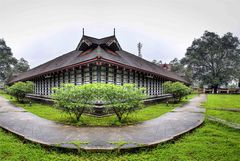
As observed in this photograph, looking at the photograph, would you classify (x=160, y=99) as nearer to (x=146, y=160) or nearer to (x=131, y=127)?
(x=131, y=127)

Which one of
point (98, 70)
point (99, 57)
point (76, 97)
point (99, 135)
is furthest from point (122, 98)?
point (98, 70)

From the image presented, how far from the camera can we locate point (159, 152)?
191 inches

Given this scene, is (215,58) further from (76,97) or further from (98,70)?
(76,97)

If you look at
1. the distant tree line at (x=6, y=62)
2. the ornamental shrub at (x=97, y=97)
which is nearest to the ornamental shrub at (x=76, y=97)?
the ornamental shrub at (x=97, y=97)

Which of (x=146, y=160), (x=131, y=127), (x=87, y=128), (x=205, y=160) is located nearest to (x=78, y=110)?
(x=87, y=128)

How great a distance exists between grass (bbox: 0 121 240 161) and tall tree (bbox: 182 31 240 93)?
41661 millimetres

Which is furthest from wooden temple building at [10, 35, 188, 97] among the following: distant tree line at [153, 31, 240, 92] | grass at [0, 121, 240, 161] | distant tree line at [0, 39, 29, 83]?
distant tree line at [0, 39, 29, 83]

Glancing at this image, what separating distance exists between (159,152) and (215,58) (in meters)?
46.8

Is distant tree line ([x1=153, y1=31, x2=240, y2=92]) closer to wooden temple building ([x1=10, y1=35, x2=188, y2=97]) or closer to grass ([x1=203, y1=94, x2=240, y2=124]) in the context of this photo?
grass ([x1=203, y1=94, x2=240, y2=124])

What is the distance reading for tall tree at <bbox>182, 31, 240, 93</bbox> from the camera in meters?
42.6

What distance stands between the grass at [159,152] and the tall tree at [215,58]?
4166 centimetres

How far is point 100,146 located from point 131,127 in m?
2.59

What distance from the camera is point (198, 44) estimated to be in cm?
4631

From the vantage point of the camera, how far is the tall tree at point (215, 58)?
4259cm
